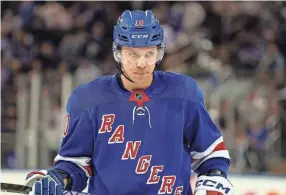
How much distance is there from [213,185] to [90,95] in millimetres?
571

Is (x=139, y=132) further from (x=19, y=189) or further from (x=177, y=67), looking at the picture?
(x=177, y=67)

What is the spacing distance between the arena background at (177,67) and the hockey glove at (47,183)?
3.13 meters

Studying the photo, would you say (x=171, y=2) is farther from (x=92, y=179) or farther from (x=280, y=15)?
(x=92, y=179)

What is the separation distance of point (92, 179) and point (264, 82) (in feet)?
12.3

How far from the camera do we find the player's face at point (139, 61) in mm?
2541

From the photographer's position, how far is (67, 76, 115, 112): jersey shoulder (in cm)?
270

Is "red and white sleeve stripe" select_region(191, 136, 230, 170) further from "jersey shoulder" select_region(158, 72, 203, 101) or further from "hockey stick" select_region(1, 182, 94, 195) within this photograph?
"hockey stick" select_region(1, 182, 94, 195)

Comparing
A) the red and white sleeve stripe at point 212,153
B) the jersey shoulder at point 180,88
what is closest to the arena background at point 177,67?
the red and white sleeve stripe at point 212,153

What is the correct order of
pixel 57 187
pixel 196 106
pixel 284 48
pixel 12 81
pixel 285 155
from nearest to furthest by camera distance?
1. pixel 57 187
2. pixel 196 106
3. pixel 285 155
4. pixel 12 81
5. pixel 284 48

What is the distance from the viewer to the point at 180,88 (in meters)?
2.71

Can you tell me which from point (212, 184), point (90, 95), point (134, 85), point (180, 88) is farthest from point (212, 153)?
point (90, 95)

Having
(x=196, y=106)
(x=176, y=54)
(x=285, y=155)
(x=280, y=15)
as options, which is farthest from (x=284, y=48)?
(x=196, y=106)

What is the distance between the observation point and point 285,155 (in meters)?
6.02

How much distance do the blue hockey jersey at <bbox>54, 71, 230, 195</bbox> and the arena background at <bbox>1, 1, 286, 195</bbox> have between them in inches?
115
